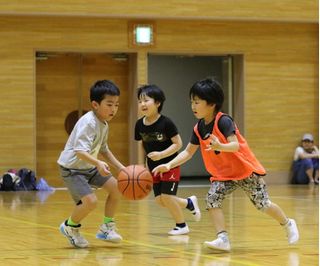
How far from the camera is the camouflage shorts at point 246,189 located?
287 inches

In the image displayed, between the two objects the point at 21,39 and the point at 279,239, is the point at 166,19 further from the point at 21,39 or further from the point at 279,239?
the point at 279,239

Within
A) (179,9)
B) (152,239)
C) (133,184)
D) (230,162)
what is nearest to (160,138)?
(152,239)

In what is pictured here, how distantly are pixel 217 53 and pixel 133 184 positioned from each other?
517 inches

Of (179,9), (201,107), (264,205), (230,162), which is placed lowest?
(264,205)

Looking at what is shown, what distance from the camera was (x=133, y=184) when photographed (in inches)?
299

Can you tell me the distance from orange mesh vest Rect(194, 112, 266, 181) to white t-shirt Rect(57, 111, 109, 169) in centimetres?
102

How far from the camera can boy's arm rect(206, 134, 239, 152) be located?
677 cm

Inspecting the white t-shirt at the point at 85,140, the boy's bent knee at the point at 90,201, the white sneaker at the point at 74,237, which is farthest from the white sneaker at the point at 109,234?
the white t-shirt at the point at 85,140

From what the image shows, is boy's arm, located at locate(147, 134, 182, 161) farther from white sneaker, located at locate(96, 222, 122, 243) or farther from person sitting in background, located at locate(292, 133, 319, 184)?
person sitting in background, located at locate(292, 133, 319, 184)

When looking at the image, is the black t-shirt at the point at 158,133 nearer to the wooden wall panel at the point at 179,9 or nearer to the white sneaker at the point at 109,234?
the white sneaker at the point at 109,234

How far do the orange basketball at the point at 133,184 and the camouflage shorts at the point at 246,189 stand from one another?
682mm

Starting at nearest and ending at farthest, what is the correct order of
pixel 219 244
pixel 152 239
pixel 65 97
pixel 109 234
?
pixel 219 244 < pixel 109 234 < pixel 152 239 < pixel 65 97

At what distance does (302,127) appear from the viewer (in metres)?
21.1

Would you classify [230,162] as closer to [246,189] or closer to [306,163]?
[246,189]
